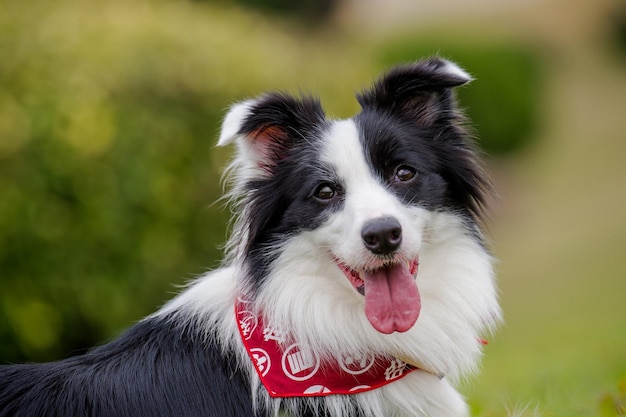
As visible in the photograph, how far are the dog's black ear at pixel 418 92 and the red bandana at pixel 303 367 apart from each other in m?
1.22

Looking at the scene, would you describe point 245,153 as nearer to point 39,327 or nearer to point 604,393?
point 604,393

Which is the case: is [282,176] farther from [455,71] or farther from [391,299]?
[455,71]

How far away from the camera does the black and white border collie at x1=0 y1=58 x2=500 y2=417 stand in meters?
3.74

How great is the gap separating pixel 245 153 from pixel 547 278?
10.9m

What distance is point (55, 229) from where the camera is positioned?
7.18m

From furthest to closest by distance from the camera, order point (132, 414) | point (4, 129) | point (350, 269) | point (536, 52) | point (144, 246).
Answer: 1. point (536, 52)
2. point (144, 246)
3. point (4, 129)
4. point (350, 269)
5. point (132, 414)

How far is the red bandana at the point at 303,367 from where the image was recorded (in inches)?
148

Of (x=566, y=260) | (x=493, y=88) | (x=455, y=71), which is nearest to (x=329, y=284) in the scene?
(x=455, y=71)

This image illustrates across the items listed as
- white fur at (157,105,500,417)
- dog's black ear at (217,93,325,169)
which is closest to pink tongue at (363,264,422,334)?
white fur at (157,105,500,417)

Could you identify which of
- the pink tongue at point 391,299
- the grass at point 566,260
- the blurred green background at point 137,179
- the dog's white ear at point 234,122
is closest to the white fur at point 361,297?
the dog's white ear at point 234,122

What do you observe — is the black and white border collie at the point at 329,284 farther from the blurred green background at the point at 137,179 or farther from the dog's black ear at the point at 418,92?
the blurred green background at the point at 137,179

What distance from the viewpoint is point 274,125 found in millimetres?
4152

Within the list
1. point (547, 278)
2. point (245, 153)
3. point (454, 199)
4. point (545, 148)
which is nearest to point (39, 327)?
point (245, 153)

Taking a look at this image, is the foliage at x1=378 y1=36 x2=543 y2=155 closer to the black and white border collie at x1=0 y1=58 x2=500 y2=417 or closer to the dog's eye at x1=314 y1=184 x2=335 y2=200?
the black and white border collie at x1=0 y1=58 x2=500 y2=417
